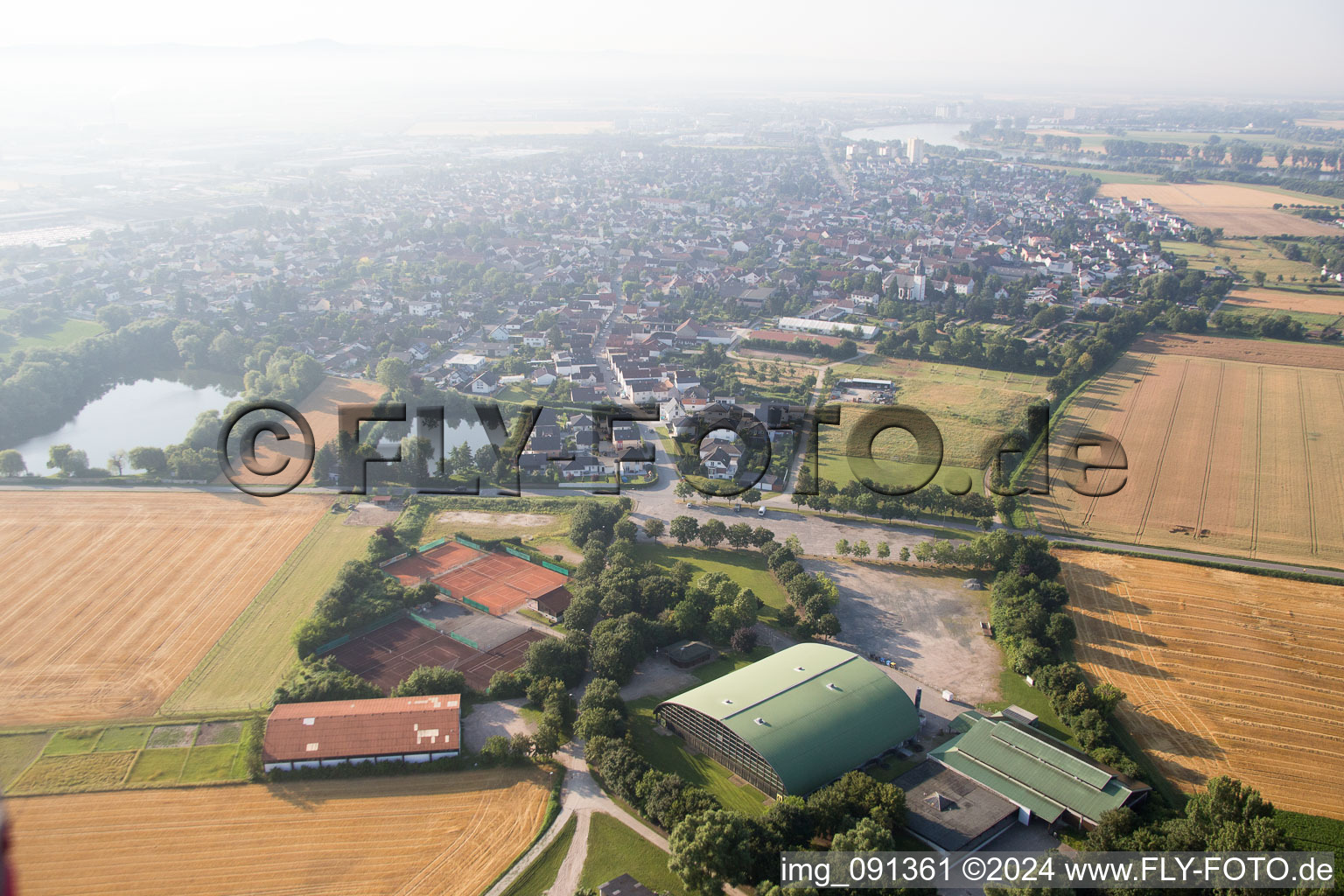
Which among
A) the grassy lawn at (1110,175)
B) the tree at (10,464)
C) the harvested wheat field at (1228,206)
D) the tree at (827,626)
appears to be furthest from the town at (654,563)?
the grassy lawn at (1110,175)

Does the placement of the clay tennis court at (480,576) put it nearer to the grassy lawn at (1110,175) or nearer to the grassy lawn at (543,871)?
the grassy lawn at (543,871)

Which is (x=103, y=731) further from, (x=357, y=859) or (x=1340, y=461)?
(x=1340, y=461)

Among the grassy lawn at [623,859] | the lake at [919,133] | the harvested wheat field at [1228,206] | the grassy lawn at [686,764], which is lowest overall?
the grassy lawn at [623,859]

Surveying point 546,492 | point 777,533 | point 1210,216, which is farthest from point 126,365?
point 1210,216

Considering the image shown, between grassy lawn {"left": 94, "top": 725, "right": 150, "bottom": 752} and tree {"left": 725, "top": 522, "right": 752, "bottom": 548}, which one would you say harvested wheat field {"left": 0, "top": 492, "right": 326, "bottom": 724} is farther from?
→ tree {"left": 725, "top": 522, "right": 752, "bottom": 548}

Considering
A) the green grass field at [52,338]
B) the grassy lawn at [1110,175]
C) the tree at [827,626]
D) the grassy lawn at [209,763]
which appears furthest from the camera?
the grassy lawn at [1110,175]

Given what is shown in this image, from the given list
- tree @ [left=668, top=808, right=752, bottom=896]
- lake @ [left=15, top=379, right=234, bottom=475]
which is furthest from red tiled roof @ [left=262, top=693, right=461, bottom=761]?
lake @ [left=15, top=379, right=234, bottom=475]

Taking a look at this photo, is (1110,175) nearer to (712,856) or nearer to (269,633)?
(269,633)
